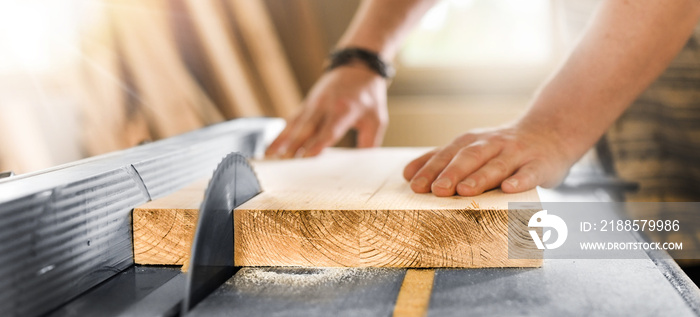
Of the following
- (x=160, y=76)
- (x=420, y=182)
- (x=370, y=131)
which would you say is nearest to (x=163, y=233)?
(x=420, y=182)

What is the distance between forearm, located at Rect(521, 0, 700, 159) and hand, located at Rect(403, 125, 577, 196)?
0.03 m

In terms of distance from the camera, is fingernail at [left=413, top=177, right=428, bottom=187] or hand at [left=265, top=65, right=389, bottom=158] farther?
hand at [left=265, top=65, right=389, bottom=158]

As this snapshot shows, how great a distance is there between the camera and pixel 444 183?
2.44 feet

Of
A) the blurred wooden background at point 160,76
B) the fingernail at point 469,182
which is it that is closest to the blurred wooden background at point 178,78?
the blurred wooden background at point 160,76

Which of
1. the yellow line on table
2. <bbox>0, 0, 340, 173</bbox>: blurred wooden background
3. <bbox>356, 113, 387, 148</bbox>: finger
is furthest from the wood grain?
<bbox>356, 113, 387, 148</bbox>: finger

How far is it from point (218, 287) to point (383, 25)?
1.07 meters

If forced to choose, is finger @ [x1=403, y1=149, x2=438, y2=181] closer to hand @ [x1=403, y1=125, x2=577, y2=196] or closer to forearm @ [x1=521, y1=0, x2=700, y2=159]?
hand @ [x1=403, y1=125, x2=577, y2=196]

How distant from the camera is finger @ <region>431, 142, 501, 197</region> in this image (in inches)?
29.2

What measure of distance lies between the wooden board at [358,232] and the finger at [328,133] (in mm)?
562

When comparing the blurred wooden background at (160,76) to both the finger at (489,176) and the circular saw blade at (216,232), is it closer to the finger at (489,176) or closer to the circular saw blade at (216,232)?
the circular saw blade at (216,232)

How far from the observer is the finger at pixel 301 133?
1275 millimetres

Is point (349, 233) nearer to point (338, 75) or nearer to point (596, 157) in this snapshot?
point (338, 75)

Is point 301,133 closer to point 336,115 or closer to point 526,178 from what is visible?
point 336,115

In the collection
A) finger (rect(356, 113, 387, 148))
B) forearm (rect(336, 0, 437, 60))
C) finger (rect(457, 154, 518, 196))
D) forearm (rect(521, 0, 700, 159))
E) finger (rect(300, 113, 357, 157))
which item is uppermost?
forearm (rect(336, 0, 437, 60))
